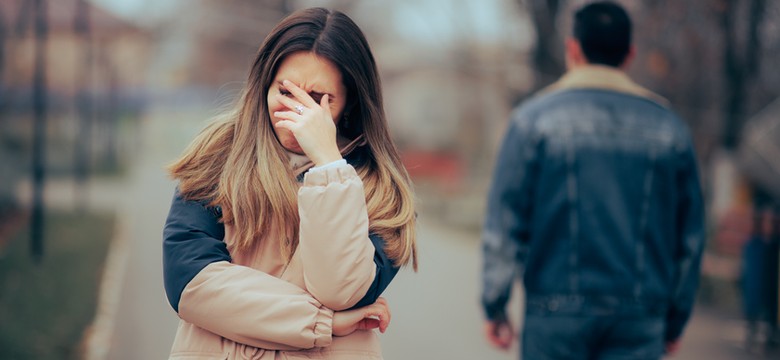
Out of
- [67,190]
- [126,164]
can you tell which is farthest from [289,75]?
[126,164]

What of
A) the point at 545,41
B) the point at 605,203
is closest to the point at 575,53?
the point at 605,203

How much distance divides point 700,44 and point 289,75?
16033 mm

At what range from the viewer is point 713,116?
69.6 ft

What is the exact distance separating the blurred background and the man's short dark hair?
0.86 m

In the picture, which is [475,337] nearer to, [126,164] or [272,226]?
[272,226]

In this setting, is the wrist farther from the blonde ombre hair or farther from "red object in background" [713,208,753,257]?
"red object in background" [713,208,753,257]

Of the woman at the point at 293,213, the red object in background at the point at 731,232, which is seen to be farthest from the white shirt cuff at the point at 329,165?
the red object in background at the point at 731,232

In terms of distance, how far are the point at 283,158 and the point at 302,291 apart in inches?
13.5

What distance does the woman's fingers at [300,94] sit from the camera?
2369 mm

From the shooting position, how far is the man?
145 inches

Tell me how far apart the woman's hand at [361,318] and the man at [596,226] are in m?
1.43

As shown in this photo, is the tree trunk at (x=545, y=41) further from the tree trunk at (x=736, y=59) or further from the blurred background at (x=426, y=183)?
the tree trunk at (x=736, y=59)

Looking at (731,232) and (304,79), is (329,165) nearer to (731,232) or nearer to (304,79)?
(304,79)

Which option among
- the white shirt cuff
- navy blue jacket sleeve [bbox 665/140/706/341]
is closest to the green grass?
navy blue jacket sleeve [bbox 665/140/706/341]
